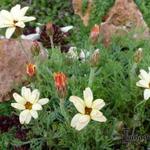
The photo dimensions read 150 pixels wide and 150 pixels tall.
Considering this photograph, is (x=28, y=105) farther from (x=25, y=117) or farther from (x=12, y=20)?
(x=12, y=20)

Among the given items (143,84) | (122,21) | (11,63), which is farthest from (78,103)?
(122,21)

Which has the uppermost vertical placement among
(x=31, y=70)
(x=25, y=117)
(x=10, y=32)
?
(x=10, y=32)

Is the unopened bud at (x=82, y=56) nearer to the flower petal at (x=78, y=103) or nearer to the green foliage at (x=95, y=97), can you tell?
the green foliage at (x=95, y=97)

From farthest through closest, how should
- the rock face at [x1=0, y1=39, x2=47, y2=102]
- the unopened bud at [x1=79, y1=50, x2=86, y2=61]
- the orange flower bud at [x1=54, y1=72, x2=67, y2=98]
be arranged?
1. the unopened bud at [x1=79, y1=50, x2=86, y2=61]
2. the rock face at [x1=0, y1=39, x2=47, y2=102]
3. the orange flower bud at [x1=54, y1=72, x2=67, y2=98]

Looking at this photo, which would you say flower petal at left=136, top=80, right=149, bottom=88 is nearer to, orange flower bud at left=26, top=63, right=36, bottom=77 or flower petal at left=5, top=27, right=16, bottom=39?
orange flower bud at left=26, top=63, right=36, bottom=77

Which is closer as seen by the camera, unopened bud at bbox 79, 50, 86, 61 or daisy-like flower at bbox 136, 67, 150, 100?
daisy-like flower at bbox 136, 67, 150, 100

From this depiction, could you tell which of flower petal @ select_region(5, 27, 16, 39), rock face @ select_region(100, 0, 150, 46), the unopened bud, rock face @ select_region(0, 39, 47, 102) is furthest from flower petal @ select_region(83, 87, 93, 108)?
rock face @ select_region(100, 0, 150, 46)
